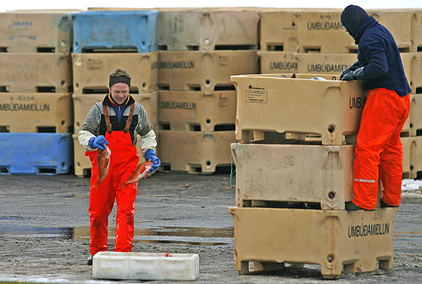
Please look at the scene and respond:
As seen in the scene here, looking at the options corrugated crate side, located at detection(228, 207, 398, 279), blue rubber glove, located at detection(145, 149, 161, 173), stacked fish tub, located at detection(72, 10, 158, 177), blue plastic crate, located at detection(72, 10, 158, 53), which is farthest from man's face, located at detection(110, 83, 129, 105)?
blue plastic crate, located at detection(72, 10, 158, 53)

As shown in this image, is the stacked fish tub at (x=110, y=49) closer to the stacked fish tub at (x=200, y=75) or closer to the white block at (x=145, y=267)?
the stacked fish tub at (x=200, y=75)

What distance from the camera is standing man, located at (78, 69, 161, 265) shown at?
6129mm

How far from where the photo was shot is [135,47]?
11164mm

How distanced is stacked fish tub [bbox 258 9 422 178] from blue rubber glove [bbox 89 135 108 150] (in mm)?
5511

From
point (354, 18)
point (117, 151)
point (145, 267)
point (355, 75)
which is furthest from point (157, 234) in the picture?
point (354, 18)

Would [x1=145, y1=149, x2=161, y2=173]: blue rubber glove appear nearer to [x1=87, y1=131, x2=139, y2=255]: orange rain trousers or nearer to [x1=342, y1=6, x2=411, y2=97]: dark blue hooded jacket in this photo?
[x1=87, y1=131, x2=139, y2=255]: orange rain trousers

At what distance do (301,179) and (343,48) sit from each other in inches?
208

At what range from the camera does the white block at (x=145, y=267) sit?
564cm

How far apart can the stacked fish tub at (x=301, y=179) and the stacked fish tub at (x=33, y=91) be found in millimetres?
6279

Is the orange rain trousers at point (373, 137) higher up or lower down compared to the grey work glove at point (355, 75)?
lower down

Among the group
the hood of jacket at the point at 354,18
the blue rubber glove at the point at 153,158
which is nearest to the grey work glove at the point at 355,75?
the hood of jacket at the point at 354,18

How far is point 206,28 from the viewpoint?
1142 cm

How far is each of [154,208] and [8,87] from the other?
401 cm

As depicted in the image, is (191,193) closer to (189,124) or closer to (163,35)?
(189,124)
